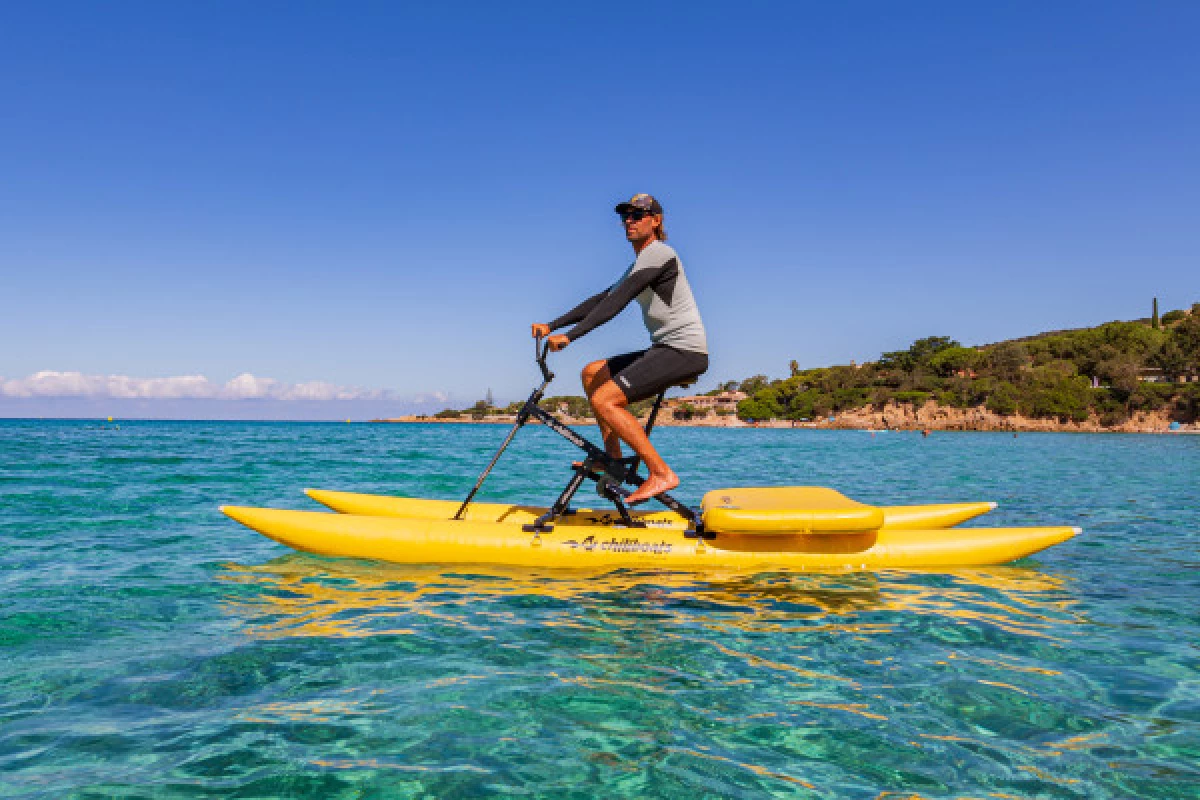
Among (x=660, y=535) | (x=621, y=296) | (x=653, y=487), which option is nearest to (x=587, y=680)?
(x=653, y=487)

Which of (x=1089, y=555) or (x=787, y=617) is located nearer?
(x=787, y=617)

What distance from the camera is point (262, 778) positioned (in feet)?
8.88

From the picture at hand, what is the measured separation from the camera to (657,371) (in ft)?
19.6

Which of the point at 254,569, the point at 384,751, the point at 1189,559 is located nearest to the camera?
the point at 384,751

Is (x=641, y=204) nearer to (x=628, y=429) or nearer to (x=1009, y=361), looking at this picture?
(x=628, y=429)

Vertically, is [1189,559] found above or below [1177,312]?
below

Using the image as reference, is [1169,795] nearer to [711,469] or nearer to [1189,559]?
[1189,559]

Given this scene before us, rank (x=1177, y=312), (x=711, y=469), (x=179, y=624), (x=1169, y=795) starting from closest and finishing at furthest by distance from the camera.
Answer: (x=1169, y=795), (x=179, y=624), (x=711, y=469), (x=1177, y=312)

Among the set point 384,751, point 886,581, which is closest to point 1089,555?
point 886,581

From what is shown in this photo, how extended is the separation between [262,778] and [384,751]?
1.50 feet

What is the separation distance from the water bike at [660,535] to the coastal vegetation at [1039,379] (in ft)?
217

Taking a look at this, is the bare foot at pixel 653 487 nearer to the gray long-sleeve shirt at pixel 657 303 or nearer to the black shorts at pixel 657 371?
the black shorts at pixel 657 371

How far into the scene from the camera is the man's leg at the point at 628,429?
597 centimetres

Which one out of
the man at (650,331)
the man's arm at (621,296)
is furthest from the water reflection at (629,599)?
the man's arm at (621,296)
